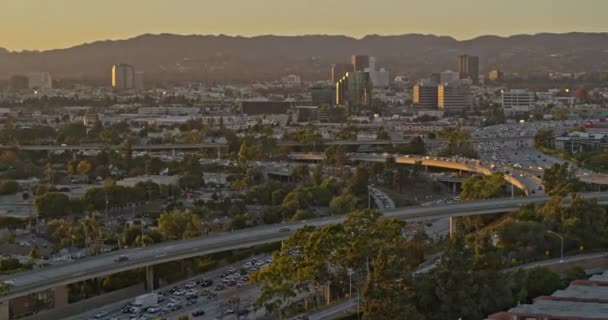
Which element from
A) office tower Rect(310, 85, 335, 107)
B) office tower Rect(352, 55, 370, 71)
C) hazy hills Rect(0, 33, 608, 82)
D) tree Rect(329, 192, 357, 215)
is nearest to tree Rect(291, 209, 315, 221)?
tree Rect(329, 192, 357, 215)

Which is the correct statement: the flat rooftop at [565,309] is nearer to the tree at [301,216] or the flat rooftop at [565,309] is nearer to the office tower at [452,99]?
the tree at [301,216]

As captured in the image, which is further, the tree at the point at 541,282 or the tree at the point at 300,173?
the tree at the point at 300,173

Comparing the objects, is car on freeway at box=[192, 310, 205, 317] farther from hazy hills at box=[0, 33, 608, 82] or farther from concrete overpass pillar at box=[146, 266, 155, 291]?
hazy hills at box=[0, 33, 608, 82]

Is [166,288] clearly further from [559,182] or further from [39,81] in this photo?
[39,81]

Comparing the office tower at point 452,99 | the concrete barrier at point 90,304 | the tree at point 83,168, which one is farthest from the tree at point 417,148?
the office tower at point 452,99

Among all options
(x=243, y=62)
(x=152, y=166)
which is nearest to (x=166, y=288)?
(x=152, y=166)

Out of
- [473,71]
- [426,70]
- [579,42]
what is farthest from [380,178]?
[579,42]
